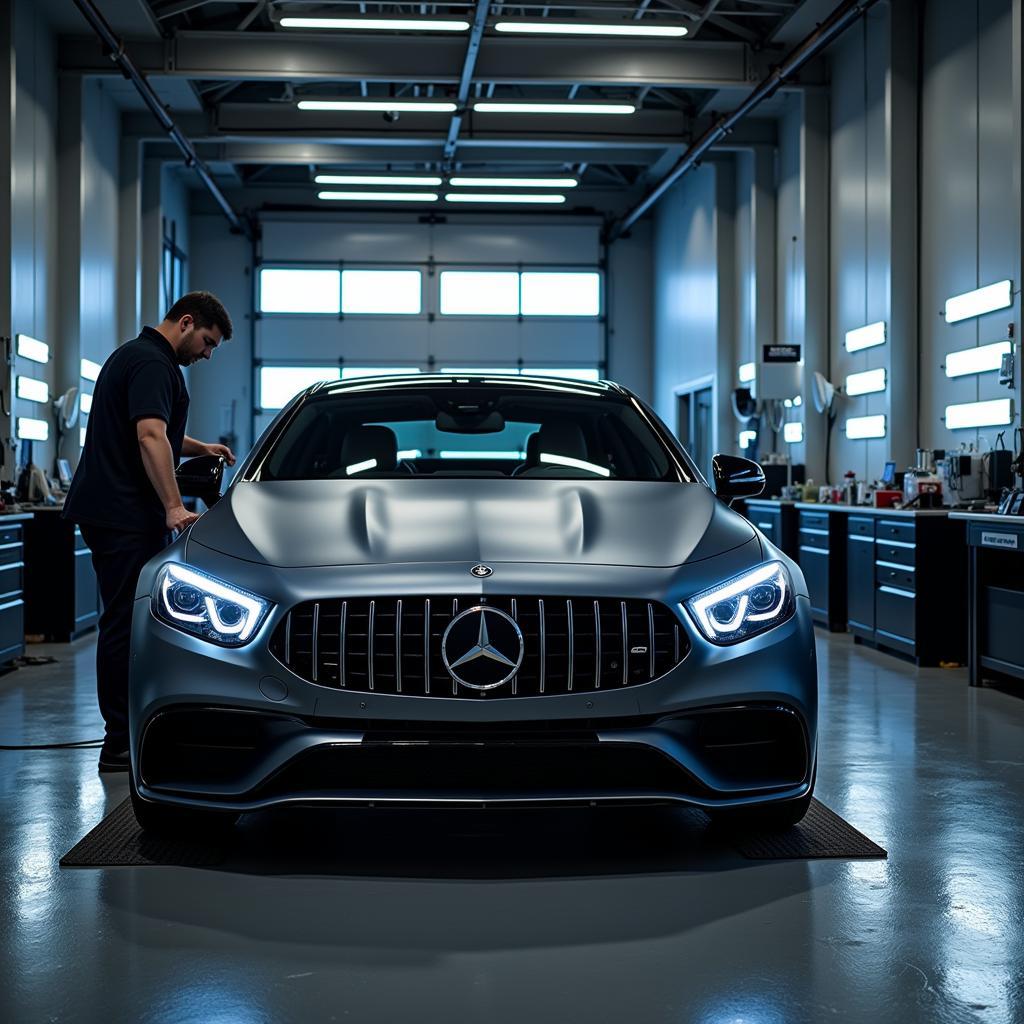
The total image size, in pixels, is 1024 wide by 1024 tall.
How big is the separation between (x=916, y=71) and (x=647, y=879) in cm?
920

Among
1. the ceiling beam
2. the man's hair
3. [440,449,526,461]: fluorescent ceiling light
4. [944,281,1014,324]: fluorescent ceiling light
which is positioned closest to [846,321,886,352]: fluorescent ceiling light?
[944,281,1014,324]: fluorescent ceiling light

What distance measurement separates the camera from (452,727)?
2.85 meters

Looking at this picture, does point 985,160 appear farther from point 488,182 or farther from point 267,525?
point 488,182

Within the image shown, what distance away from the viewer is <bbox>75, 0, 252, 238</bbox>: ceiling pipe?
10.8 meters

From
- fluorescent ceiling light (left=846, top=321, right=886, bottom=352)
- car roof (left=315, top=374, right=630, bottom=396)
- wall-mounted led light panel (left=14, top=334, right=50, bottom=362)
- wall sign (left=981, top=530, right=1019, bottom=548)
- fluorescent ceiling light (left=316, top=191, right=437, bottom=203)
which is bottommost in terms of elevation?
wall sign (left=981, top=530, right=1019, bottom=548)

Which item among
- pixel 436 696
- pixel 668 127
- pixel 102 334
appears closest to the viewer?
pixel 436 696

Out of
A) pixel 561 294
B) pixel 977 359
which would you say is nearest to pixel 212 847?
pixel 977 359

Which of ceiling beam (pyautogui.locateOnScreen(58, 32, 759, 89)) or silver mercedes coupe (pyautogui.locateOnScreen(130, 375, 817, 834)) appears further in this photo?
ceiling beam (pyautogui.locateOnScreen(58, 32, 759, 89))

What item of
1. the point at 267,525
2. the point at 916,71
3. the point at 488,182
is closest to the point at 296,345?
the point at 488,182

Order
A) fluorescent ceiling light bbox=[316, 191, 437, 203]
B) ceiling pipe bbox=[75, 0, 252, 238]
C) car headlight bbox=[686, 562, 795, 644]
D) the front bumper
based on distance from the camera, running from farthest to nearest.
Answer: fluorescent ceiling light bbox=[316, 191, 437, 203], ceiling pipe bbox=[75, 0, 252, 238], car headlight bbox=[686, 562, 795, 644], the front bumper

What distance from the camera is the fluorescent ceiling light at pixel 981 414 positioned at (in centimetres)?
877

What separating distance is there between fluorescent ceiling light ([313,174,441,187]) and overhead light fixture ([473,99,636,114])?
352 centimetres

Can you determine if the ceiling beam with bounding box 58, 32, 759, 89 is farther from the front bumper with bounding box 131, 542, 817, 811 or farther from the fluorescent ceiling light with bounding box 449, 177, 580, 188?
the front bumper with bounding box 131, 542, 817, 811

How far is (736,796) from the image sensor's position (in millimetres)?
3006
